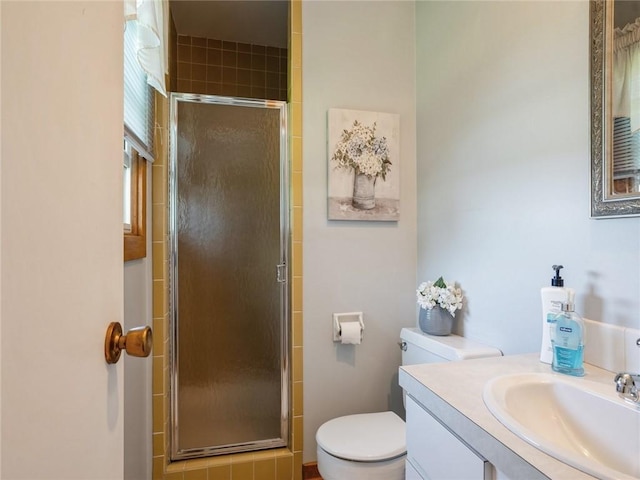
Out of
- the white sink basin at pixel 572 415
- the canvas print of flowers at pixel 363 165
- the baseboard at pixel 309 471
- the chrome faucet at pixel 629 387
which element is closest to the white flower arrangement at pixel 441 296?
the canvas print of flowers at pixel 363 165

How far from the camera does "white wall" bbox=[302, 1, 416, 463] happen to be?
1.85 meters

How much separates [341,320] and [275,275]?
44 cm

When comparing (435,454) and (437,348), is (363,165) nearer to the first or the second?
(437,348)

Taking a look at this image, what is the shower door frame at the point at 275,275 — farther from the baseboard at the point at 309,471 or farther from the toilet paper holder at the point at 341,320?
the toilet paper holder at the point at 341,320

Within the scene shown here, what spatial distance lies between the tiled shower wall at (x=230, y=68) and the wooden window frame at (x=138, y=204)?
1.26 m

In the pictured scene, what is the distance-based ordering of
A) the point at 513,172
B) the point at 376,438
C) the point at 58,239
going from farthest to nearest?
1. the point at 376,438
2. the point at 513,172
3. the point at 58,239

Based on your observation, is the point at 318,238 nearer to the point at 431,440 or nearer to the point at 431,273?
the point at 431,273

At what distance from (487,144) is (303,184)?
90cm

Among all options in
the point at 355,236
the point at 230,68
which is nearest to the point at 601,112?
the point at 355,236

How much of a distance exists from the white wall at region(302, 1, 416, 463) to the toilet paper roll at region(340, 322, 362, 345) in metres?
0.09

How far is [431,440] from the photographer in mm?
834

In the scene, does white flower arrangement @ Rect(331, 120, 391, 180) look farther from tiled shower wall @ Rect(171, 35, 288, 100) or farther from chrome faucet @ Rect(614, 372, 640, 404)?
chrome faucet @ Rect(614, 372, 640, 404)

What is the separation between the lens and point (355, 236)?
1910 mm

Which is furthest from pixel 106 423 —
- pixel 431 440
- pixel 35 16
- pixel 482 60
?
pixel 482 60
